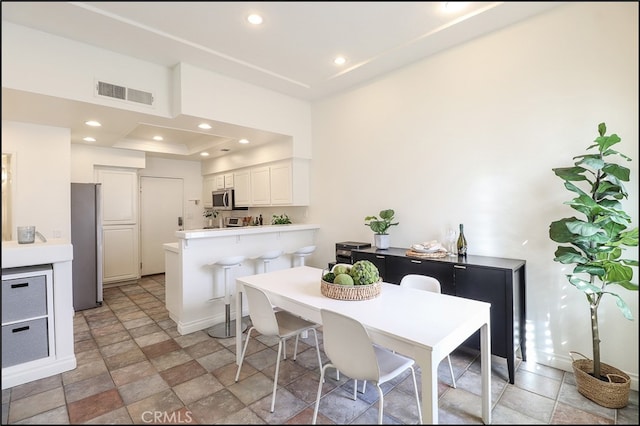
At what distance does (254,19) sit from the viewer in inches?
59.9

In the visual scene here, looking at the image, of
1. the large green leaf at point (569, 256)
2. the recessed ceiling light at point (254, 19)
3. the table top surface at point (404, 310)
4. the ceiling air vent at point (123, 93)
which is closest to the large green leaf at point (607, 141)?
the large green leaf at point (569, 256)

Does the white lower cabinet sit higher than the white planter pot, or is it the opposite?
the white planter pot

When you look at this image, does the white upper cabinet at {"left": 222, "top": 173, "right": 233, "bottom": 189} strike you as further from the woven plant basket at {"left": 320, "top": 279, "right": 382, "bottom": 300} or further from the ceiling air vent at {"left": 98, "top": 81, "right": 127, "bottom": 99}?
the woven plant basket at {"left": 320, "top": 279, "right": 382, "bottom": 300}

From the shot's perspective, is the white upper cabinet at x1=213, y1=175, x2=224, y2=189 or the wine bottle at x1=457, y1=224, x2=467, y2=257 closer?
the wine bottle at x1=457, y1=224, x2=467, y2=257

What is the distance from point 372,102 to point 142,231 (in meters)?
4.76

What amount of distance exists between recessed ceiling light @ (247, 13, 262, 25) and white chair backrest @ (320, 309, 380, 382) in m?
1.52

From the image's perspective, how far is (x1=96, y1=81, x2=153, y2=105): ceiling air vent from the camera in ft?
8.45

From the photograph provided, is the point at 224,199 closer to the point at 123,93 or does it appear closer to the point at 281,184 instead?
the point at 281,184

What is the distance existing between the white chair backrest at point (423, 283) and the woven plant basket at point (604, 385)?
1.04m

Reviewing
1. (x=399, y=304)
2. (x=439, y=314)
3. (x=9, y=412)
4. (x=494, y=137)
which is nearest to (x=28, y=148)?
(x=9, y=412)

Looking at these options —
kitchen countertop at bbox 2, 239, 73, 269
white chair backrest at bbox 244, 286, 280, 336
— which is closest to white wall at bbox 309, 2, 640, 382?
white chair backrest at bbox 244, 286, 280, 336

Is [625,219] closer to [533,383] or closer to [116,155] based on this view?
[533,383]

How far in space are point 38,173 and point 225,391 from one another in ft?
6.44

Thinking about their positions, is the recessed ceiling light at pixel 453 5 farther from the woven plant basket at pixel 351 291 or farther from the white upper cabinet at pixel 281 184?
the white upper cabinet at pixel 281 184
